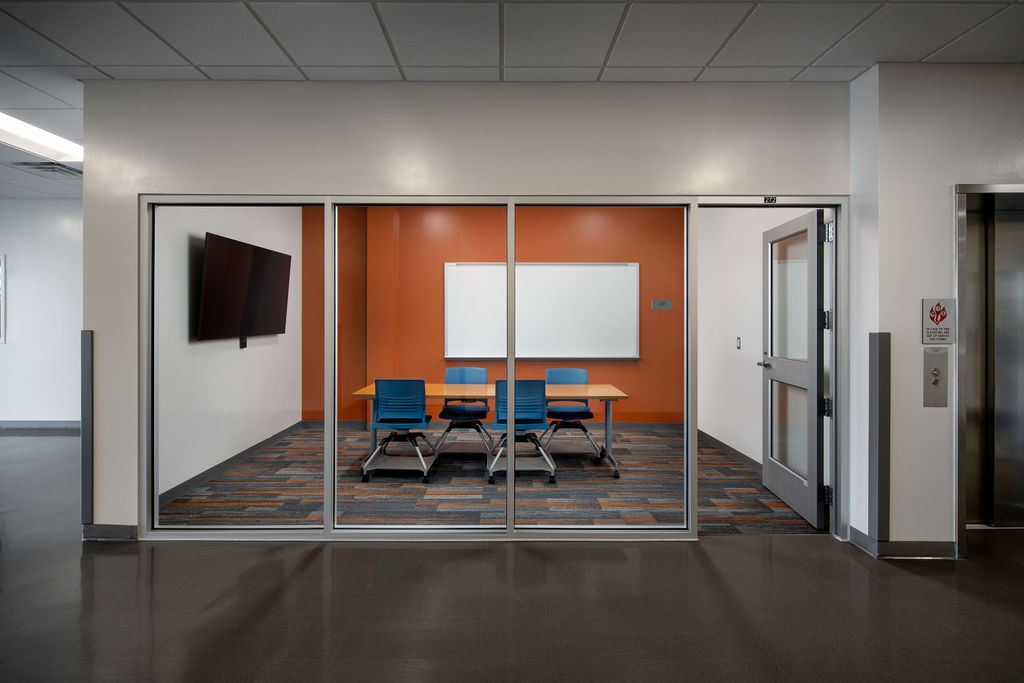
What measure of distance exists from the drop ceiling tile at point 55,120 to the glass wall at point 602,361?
3.20m

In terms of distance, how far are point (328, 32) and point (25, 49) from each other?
5.28 ft

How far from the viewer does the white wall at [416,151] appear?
3230 mm

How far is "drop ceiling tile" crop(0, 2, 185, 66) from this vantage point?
248 centimetres

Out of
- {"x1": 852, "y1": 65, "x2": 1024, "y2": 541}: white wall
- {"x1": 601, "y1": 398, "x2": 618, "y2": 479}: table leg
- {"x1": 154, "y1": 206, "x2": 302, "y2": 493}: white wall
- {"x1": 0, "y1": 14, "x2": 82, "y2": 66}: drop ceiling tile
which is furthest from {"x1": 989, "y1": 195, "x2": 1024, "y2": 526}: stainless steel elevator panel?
{"x1": 0, "y1": 14, "x2": 82, "y2": 66}: drop ceiling tile

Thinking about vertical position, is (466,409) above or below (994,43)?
below

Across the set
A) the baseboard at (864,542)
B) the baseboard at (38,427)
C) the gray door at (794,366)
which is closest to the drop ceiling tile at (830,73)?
the gray door at (794,366)

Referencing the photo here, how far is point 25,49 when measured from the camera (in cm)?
285

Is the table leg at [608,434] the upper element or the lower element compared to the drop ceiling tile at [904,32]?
lower

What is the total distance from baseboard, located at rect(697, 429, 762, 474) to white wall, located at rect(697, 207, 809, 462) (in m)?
0.04

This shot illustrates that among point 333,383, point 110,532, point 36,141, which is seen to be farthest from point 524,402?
point 36,141

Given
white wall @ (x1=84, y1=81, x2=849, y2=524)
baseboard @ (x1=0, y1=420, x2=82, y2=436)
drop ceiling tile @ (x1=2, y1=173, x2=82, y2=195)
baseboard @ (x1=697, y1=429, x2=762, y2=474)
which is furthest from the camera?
baseboard @ (x1=0, y1=420, x2=82, y2=436)

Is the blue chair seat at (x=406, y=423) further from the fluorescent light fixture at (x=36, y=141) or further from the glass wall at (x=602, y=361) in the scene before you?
the fluorescent light fixture at (x=36, y=141)

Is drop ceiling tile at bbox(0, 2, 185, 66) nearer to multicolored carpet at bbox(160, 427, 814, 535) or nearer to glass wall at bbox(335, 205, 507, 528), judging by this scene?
glass wall at bbox(335, 205, 507, 528)

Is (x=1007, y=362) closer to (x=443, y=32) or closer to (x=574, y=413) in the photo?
(x=574, y=413)
